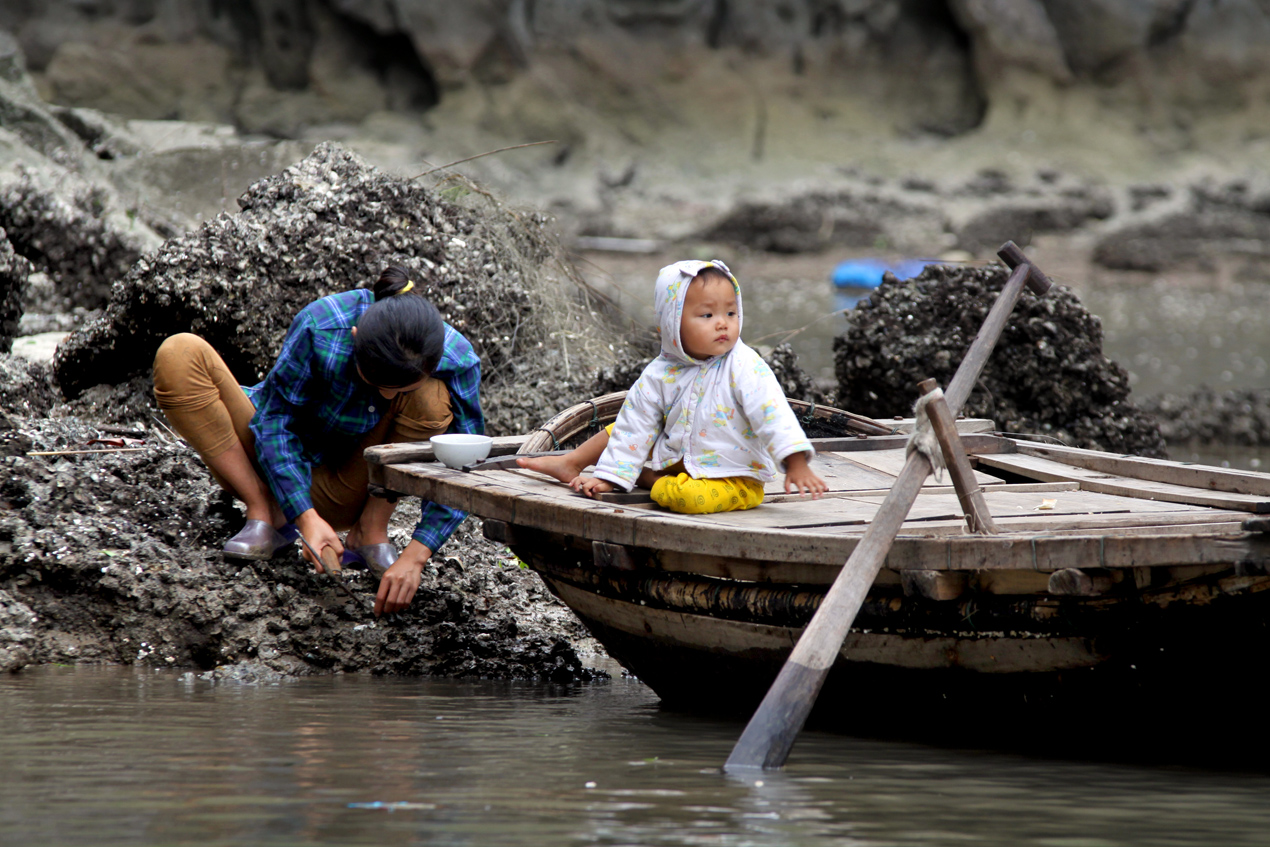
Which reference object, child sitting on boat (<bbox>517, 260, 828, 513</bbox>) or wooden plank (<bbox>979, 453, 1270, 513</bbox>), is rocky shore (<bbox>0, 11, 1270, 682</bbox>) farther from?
wooden plank (<bbox>979, 453, 1270, 513</bbox>)

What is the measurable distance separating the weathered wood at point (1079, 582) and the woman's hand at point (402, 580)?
6.76 ft

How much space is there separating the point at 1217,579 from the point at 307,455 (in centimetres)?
274

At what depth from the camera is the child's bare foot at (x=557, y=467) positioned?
4.01 m

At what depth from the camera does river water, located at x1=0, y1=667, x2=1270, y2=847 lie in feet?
8.13

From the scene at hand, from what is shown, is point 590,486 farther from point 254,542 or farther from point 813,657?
point 254,542

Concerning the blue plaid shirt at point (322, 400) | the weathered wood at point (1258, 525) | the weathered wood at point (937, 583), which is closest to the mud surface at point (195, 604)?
the blue plaid shirt at point (322, 400)

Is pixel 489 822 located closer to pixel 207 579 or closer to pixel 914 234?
pixel 207 579


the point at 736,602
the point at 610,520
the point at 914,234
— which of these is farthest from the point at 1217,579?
the point at 914,234

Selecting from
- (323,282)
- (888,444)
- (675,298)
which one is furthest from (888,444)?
(323,282)

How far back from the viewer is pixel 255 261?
19.4 feet

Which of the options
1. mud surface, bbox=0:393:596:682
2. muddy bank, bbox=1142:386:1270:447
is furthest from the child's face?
muddy bank, bbox=1142:386:1270:447

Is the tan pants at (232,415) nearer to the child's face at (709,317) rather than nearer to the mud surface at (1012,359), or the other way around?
the child's face at (709,317)

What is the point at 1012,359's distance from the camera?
22.0ft

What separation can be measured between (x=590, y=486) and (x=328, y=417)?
0.94m
